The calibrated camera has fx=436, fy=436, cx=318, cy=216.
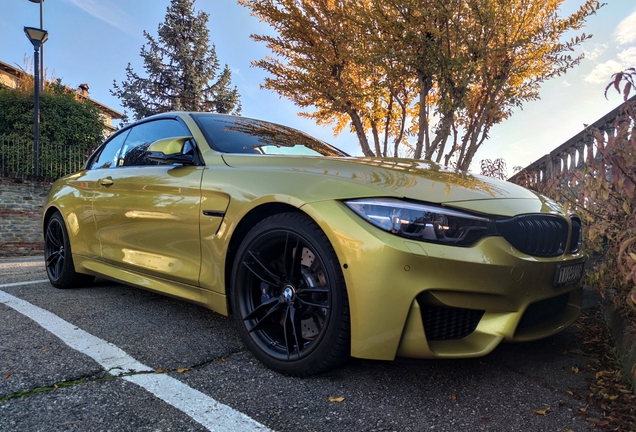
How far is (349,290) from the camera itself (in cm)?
174

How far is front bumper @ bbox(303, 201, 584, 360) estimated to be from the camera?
5.47 feet

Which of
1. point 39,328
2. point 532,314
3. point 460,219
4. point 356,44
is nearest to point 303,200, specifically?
point 460,219

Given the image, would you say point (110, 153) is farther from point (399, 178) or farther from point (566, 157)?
point (566, 157)

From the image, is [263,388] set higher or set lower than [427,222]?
lower

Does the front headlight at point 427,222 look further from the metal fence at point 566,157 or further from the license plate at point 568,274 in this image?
the metal fence at point 566,157

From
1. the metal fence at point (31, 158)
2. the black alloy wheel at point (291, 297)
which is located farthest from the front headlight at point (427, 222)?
the metal fence at point (31, 158)

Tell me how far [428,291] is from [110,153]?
127 inches

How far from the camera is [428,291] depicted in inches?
66.1

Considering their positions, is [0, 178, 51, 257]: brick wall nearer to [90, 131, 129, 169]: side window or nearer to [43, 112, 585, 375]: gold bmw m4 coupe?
[90, 131, 129, 169]: side window

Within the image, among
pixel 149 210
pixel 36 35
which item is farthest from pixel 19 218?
pixel 149 210

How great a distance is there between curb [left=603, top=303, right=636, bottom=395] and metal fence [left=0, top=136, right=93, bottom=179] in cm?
1084

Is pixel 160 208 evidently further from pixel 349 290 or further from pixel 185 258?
pixel 349 290

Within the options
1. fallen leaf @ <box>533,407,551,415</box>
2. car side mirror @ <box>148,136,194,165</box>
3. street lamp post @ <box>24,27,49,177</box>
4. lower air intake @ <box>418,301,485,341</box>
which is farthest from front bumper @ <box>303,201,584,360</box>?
street lamp post @ <box>24,27,49,177</box>

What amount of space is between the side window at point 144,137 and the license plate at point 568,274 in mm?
2302
